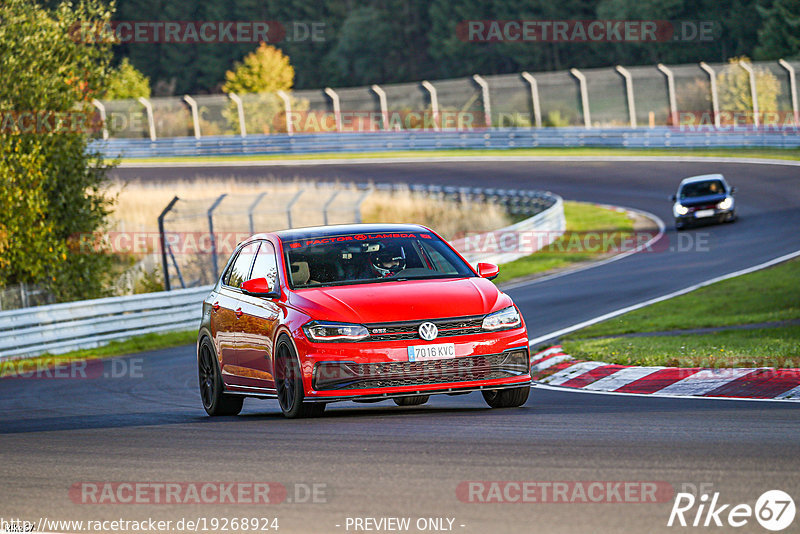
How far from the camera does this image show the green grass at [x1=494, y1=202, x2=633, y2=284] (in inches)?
1150

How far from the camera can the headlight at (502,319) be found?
376 inches

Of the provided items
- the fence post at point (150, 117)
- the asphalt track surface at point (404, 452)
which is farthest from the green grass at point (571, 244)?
the fence post at point (150, 117)

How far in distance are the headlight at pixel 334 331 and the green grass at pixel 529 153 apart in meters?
41.0

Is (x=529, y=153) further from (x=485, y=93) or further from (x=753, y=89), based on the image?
(x=753, y=89)

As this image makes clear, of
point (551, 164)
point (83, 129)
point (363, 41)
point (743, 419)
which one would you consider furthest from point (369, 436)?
point (363, 41)

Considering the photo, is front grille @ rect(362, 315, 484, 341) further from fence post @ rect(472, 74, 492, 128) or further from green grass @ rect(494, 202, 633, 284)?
fence post @ rect(472, 74, 492, 128)

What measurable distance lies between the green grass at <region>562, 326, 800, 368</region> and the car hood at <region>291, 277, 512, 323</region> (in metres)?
3.22

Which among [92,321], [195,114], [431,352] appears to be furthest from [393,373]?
[195,114]

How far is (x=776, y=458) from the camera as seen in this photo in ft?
22.4

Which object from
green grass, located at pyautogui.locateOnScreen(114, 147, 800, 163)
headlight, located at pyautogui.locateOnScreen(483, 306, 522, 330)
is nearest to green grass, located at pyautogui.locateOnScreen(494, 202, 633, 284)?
green grass, located at pyautogui.locateOnScreen(114, 147, 800, 163)

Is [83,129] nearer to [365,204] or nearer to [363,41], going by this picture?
[365,204]

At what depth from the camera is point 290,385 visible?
976 cm

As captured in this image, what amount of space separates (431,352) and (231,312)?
247 cm

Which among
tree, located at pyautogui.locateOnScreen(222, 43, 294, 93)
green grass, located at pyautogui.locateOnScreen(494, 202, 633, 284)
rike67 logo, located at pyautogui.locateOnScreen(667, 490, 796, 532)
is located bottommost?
green grass, located at pyautogui.locateOnScreen(494, 202, 633, 284)
